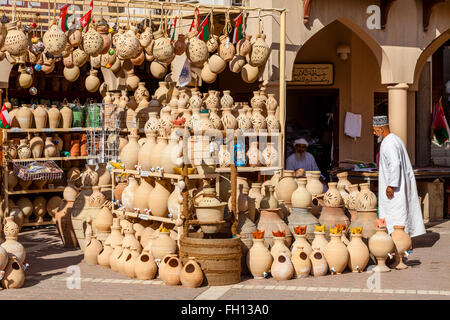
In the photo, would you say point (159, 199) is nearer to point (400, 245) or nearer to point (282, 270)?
point (282, 270)

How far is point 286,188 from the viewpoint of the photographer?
8.31m

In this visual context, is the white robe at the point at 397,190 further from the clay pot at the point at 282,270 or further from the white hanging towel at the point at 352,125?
the white hanging towel at the point at 352,125

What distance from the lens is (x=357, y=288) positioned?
651 cm

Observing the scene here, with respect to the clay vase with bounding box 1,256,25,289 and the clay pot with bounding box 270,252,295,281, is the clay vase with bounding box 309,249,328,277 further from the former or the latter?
the clay vase with bounding box 1,256,25,289

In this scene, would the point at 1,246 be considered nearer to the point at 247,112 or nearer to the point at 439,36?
the point at 247,112

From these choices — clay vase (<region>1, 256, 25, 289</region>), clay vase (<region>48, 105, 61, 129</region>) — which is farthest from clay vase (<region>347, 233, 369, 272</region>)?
clay vase (<region>48, 105, 61, 129</region>)

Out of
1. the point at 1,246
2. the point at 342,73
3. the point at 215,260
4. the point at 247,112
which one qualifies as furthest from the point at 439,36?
the point at 1,246

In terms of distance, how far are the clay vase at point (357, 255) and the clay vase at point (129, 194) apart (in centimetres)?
232

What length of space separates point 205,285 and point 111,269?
1238mm

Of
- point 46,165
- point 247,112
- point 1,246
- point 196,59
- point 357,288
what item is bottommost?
point 357,288

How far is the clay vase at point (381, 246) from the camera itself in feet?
23.5

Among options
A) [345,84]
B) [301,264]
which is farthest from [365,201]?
[345,84]

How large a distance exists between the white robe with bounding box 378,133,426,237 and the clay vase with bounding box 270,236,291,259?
1.75 meters

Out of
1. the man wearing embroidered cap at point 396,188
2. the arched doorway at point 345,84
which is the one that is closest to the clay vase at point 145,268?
the man wearing embroidered cap at point 396,188
